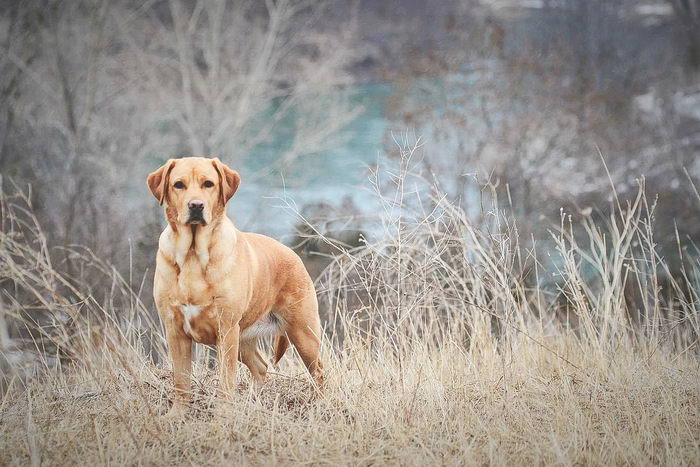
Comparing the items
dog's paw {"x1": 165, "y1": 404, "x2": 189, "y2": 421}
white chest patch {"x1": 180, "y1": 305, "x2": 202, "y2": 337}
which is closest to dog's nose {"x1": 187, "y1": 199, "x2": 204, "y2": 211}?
white chest patch {"x1": 180, "y1": 305, "x2": 202, "y2": 337}

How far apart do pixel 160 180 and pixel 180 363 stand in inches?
34.6

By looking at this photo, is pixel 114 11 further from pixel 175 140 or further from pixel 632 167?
pixel 632 167

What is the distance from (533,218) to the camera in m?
16.3

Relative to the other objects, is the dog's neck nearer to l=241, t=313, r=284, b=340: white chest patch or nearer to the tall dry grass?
the tall dry grass

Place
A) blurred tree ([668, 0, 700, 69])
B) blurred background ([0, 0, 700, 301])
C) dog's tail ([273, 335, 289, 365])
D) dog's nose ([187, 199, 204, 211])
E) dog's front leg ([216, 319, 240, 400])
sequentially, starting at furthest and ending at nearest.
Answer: blurred tree ([668, 0, 700, 69]) → blurred background ([0, 0, 700, 301]) → dog's tail ([273, 335, 289, 365]) → dog's front leg ([216, 319, 240, 400]) → dog's nose ([187, 199, 204, 211])

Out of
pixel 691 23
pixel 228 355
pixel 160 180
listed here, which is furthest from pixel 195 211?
pixel 691 23

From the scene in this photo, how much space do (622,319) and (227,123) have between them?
14.5 meters

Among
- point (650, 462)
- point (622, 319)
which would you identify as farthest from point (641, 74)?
point (650, 462)

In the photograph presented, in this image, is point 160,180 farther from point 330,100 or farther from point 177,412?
point 330,100

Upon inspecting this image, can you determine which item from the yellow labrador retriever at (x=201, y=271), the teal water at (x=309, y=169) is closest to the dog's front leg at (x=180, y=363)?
the yellow labrador retriever at (x=201, y=271)

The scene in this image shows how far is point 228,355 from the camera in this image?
3652 millimetres

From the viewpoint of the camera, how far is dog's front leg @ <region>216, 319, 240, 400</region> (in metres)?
3.62

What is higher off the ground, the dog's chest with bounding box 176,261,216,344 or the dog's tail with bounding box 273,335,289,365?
the dog's chest with bounding box 176,261,216,344

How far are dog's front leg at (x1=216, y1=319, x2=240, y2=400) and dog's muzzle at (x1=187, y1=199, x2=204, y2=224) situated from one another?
0.51 meters
